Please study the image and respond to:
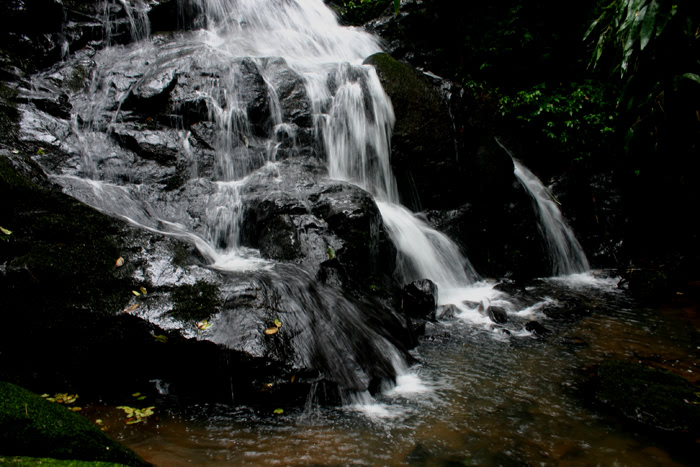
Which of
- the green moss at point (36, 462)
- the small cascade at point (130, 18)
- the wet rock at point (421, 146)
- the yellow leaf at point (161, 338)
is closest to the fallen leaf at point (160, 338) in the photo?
the yellow leaf at point (161, 338)

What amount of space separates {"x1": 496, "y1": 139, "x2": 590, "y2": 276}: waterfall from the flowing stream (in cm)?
4

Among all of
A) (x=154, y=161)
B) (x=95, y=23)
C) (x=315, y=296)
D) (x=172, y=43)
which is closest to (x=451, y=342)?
(x=315, y=296)

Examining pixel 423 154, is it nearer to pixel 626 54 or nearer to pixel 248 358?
pixel 626 54

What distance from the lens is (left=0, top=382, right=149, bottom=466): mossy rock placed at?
1.82 meters

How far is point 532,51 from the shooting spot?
1216cm

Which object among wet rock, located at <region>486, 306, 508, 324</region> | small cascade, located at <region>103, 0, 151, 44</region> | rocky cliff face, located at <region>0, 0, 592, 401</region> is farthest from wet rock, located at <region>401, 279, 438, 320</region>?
small cascade, located at <region>103, 0, 151, 44</region>

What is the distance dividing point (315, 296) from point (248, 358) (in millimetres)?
1204

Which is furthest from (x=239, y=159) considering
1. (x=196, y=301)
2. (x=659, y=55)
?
(x=659, y=55)

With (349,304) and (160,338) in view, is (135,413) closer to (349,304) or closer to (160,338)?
(160,338)

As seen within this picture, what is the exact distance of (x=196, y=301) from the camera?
3.99 m

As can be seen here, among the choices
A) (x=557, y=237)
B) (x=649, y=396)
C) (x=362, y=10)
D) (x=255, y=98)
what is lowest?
(x=649, y=396)

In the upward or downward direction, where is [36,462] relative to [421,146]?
downward

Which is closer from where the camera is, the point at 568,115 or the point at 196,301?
the point at 196,301

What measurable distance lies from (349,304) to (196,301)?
1780 millimetres
